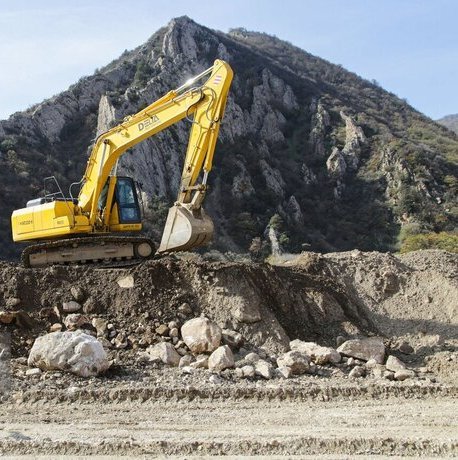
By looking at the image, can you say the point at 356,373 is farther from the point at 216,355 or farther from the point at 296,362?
the point at 216,355

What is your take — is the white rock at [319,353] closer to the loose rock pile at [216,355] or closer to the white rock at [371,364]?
the loose rock pile at [216,355]

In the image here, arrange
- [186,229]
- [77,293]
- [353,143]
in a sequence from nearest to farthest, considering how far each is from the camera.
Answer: [77,293]
[186,229]
[353,143]

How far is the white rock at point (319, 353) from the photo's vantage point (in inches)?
357

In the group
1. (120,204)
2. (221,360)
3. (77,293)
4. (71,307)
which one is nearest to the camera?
(221,360)

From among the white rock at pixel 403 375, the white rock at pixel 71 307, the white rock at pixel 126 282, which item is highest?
the white rock at pixel 126 282

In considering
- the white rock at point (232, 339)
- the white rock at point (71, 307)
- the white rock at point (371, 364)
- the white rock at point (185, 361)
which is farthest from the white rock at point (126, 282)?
the white rock at point (371, 364)

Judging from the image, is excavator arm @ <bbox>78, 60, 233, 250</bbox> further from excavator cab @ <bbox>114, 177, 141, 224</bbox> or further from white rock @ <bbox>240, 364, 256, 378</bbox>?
white rock @ <bbox>240, 364, 256, 378</bbox>

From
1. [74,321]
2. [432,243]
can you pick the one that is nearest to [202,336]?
[74,321]

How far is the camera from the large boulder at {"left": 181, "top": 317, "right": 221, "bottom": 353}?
8.95 meters

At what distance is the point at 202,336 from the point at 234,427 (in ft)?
9.11

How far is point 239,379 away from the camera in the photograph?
8156mm

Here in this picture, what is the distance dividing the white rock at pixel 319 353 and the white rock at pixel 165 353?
6.45 ft

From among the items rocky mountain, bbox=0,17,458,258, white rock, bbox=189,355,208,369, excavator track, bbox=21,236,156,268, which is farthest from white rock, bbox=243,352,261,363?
rocky mountain, bbox=0,17,458,258

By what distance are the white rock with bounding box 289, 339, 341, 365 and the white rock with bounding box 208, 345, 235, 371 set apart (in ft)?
4.45
